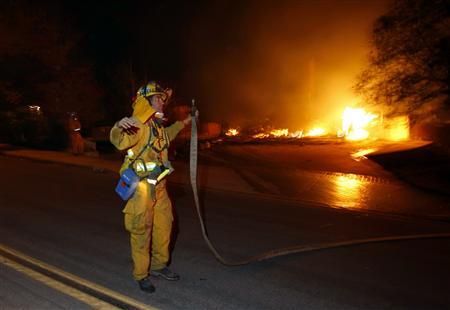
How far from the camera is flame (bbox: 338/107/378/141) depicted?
22.6m

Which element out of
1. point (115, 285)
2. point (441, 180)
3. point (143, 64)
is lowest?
point (115, 285)

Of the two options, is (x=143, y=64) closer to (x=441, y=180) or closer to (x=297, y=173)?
(x=297, y=173)

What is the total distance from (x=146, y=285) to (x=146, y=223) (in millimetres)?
577

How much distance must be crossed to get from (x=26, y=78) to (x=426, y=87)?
53.1ft

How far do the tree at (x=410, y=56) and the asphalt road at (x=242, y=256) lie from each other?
5.41 m

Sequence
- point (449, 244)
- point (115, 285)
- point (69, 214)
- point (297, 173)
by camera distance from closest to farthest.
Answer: point (115, 285) → point (449, 244) → point (69, 214) → point (297, 173)

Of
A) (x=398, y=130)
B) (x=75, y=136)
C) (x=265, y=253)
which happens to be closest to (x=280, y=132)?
(x=398, y=130)

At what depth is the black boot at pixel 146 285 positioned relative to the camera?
4379 mm

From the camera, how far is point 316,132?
2492cm

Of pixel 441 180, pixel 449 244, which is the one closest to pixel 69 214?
pixel 449 244

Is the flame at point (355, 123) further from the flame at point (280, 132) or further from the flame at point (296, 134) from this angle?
the flame at point (280, 132)

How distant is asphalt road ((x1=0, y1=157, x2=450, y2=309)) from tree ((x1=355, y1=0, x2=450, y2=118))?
17.8ft

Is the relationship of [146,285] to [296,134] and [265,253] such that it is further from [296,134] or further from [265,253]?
[296,134]

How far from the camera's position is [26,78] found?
68.1 feet
